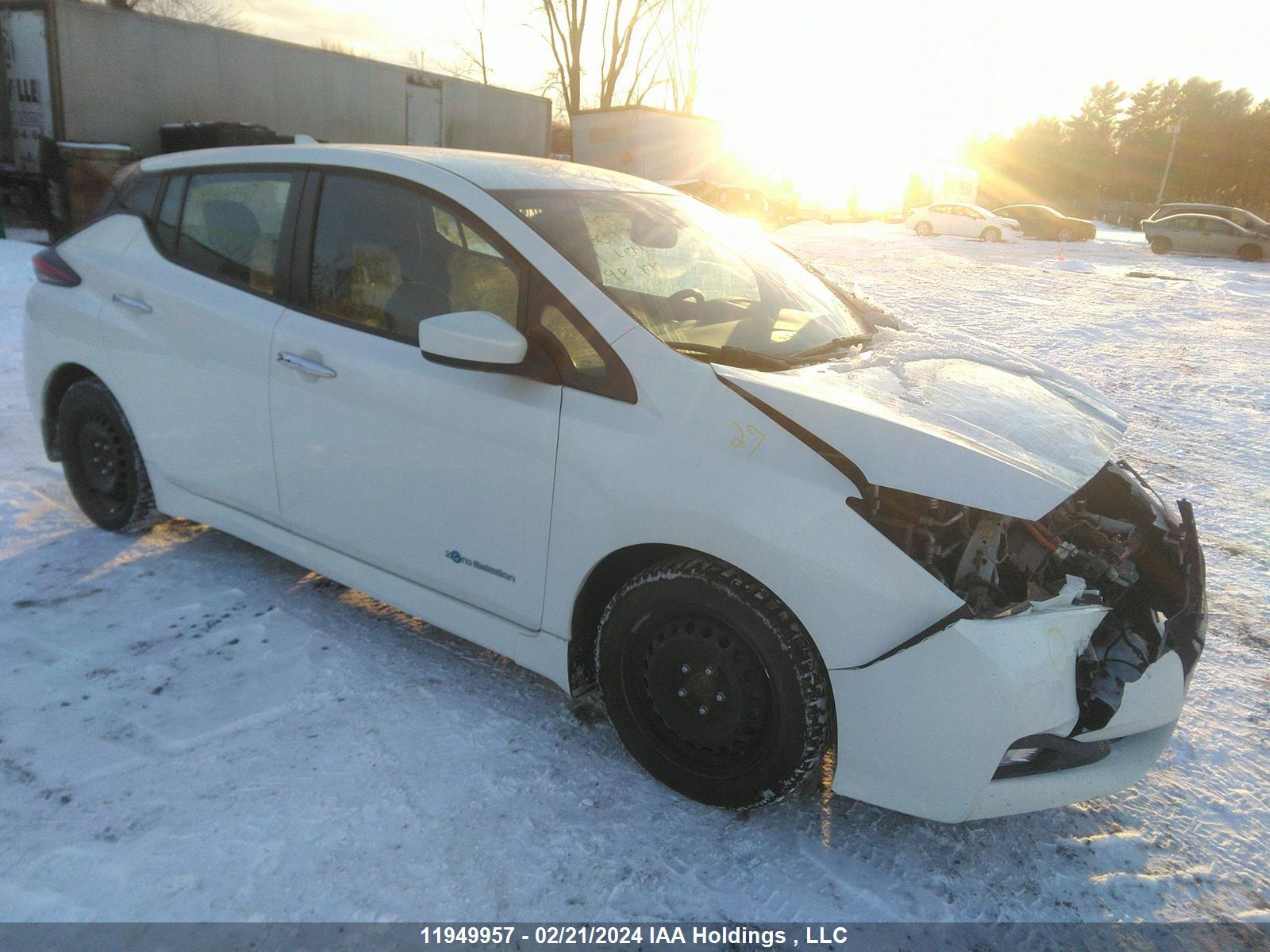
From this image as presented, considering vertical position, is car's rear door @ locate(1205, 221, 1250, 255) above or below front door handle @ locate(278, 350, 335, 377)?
above

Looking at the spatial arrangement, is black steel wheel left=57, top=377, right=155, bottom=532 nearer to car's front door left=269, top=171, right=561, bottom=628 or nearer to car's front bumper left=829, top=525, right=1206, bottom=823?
car's front door left=269, top=171, right=561, bottom=628

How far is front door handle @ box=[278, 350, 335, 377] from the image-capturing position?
289 centimetres

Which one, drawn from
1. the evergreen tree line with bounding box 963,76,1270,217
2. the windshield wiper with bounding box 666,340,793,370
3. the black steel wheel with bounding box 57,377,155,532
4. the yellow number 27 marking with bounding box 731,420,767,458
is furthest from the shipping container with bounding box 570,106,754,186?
the evergreen tree line with bounding box 963,76,1270,217

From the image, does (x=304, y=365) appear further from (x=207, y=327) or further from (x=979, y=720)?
(x=979, y=720)

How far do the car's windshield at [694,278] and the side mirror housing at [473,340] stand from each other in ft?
1.09

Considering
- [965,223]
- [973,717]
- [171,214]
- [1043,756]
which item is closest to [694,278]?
[973,717]

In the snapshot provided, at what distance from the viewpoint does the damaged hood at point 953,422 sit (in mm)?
2061

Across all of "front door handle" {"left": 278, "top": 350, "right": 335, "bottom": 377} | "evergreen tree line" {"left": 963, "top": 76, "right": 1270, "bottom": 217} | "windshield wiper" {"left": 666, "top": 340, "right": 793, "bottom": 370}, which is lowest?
"front door handle" {"left": 278, "top": 350, "right": 335, "bottom": 377}

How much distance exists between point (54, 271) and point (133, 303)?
23.4 inches

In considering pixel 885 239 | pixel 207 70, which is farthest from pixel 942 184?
pixel 207 70

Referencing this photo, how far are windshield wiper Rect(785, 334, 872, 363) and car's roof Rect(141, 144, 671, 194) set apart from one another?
98cm

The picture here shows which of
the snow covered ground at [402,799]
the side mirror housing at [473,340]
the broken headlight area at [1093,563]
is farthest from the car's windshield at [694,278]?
the snow covered ground at [402,799]

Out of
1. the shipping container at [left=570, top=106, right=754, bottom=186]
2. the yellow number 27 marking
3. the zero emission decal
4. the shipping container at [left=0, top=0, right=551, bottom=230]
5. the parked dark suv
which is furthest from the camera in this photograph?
the parked dark suv

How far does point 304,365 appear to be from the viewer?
294 cm
